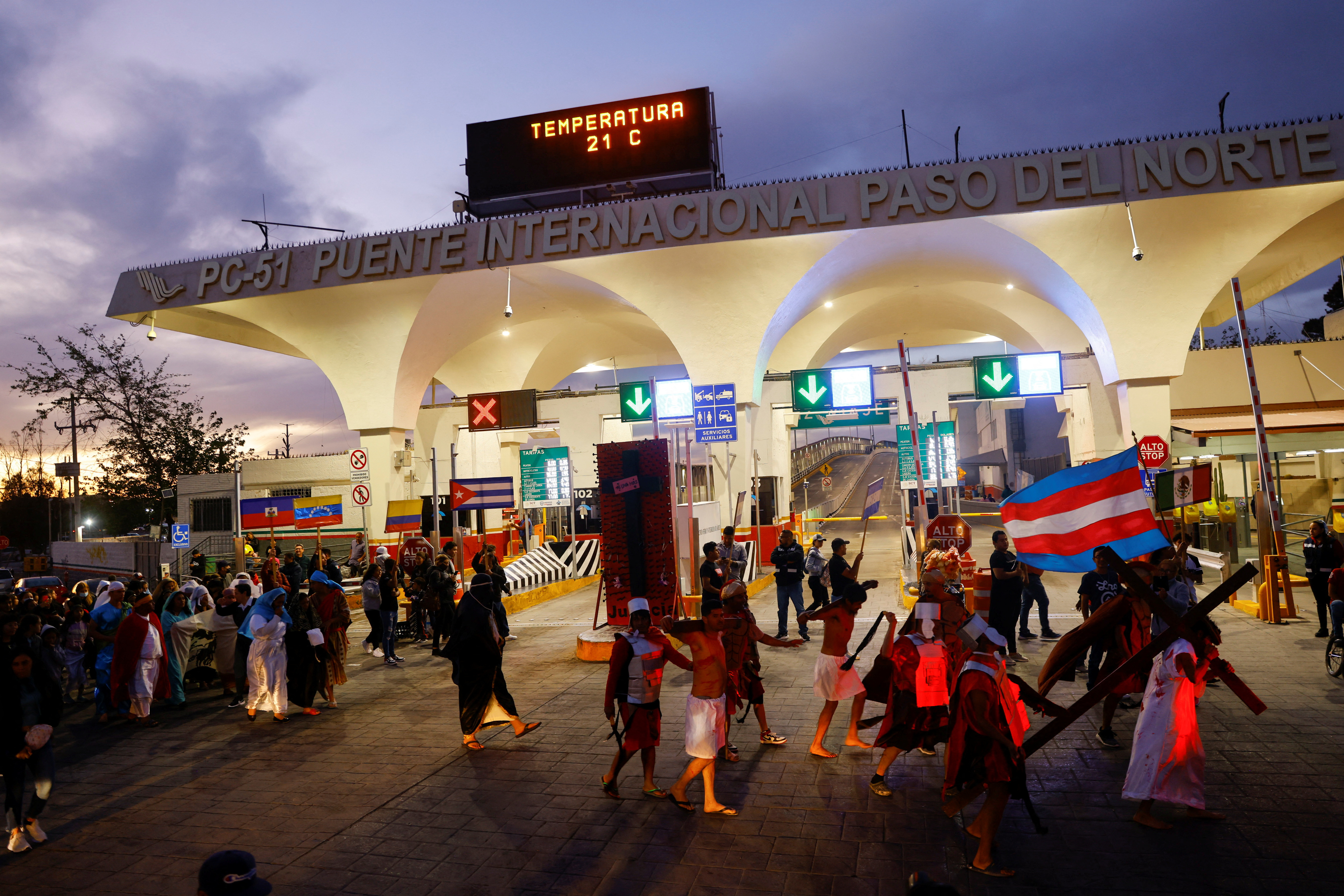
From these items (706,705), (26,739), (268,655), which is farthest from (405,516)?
(706,705)

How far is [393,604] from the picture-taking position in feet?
36.6

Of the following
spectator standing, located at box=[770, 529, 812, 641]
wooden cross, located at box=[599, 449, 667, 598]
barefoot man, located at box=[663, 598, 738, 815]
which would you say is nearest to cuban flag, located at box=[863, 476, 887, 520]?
spectator standing, located at box=[770, 529, 812, 641]

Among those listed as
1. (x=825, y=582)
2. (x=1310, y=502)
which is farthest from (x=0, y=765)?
(x=1310, y=502)

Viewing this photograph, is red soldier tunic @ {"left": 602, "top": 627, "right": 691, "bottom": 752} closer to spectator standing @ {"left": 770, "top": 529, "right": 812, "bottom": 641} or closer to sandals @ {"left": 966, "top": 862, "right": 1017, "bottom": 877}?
sandals @ {"left": 966, "top": 862, "right": 1017, "bottom": 877}

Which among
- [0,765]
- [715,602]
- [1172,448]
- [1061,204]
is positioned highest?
[1061,204]

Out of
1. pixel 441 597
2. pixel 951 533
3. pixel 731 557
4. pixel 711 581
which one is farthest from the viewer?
pixel 731 557

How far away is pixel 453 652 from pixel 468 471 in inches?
928

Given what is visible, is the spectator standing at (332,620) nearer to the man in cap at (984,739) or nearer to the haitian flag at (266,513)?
the man in cap at (984,739)

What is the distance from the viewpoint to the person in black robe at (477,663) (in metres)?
6.98

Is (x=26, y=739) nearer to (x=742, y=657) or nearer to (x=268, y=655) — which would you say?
(x=268, y=655)

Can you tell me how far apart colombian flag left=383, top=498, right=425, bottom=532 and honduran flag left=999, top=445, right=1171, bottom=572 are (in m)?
14.3

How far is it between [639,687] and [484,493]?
1147 cm

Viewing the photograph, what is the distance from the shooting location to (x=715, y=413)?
18203mm

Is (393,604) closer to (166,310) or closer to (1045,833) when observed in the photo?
(1045,833)
